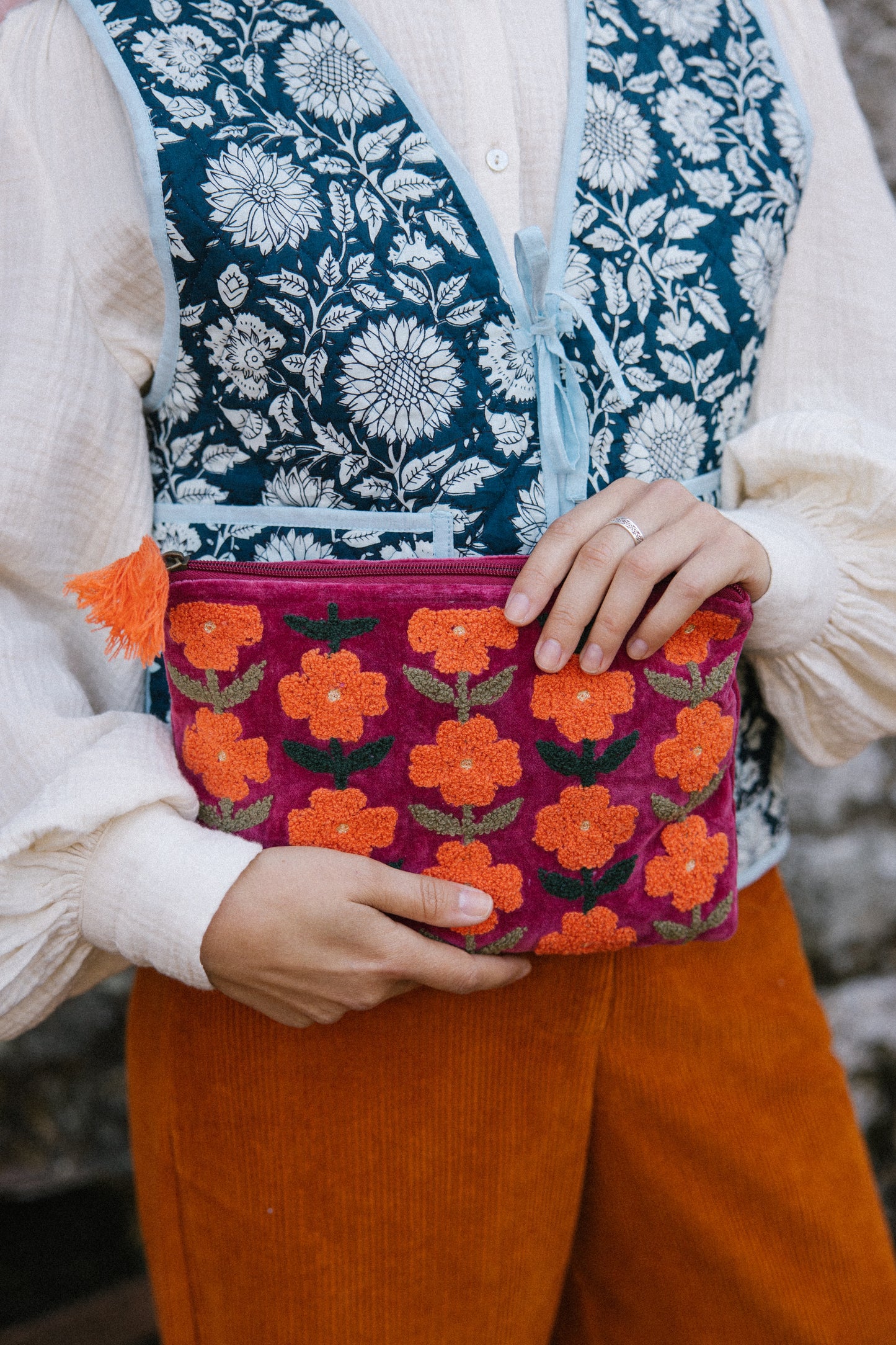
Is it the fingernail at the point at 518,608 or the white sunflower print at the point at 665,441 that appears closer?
the fingernail at the point at 518,608

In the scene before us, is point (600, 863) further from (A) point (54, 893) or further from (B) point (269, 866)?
(A) point (54, 893)

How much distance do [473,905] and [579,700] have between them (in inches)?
7.9

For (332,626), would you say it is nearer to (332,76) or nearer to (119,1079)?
(332,76)

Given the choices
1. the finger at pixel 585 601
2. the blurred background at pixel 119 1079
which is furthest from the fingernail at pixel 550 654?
the blurred background at pixel 119 1079

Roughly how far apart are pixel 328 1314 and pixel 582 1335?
1.32 feet

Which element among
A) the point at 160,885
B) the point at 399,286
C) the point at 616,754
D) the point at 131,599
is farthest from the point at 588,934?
the point at 399,286

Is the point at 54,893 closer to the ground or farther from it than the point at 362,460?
closer to the ground

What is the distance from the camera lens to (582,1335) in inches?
46.4

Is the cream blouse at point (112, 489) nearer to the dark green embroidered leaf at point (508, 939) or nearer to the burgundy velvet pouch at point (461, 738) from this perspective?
the burgundy velvet pouch at point (461, 738)

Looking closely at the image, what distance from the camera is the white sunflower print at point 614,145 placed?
3.02 feet

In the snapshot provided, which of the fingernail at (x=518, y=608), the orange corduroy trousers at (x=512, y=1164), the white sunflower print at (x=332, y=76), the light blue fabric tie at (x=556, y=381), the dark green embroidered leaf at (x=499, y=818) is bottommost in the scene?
the orange corduroy trousers at (x=512, y=1164)

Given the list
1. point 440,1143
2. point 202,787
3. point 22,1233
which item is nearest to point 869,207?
point 202,787

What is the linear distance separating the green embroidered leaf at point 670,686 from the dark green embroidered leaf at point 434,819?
0.21m

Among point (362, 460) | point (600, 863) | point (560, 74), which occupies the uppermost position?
point (560, 74)
